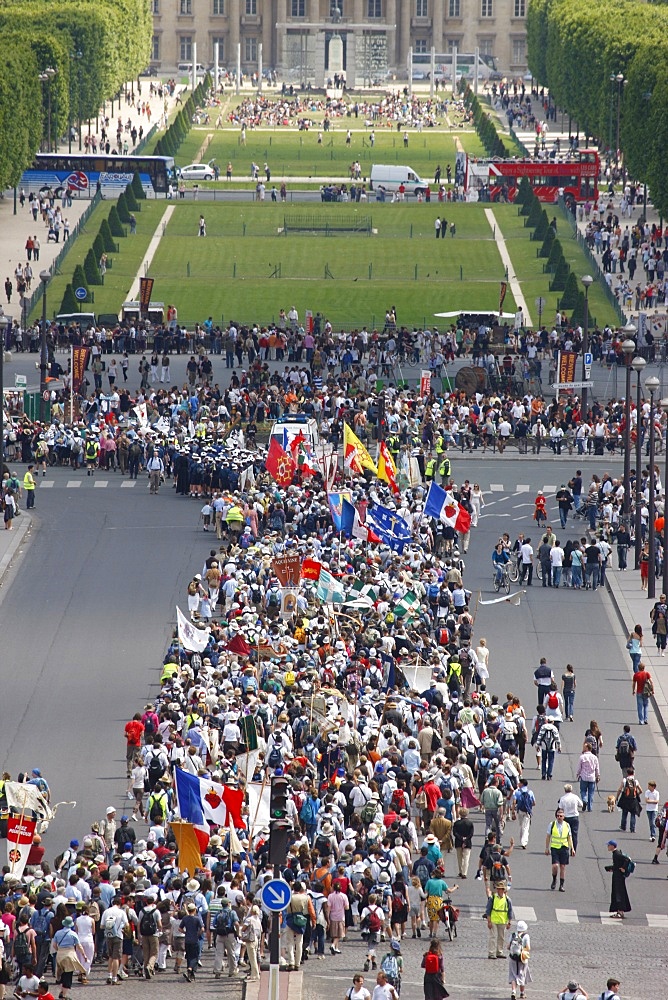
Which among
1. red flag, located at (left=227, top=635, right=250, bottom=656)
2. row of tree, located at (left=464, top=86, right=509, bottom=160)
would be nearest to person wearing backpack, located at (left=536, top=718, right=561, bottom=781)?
red flag, located at (left=227, top=635, right=250, bottom=656)

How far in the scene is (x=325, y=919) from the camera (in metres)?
32.4

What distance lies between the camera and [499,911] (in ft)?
105

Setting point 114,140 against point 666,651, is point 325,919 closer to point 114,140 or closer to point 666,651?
point 666,651

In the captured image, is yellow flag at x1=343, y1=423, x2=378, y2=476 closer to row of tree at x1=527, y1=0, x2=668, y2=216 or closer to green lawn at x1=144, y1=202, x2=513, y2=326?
green lawn at x1=144, y1=202, x2=513, y2=326

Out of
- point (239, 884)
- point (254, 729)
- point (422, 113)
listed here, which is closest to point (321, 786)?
point (254, 729)

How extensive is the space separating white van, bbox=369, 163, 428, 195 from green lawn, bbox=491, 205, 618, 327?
573 cm

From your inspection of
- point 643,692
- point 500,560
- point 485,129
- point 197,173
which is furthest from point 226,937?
point 485,129

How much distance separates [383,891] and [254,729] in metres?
5.58

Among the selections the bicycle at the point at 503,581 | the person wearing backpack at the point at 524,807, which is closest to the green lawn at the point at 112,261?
the bicycle at the point at 503,581

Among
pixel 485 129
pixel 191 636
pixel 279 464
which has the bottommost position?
pixel 191 636

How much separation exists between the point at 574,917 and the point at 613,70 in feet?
306

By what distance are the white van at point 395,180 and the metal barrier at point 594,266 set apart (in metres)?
8.58

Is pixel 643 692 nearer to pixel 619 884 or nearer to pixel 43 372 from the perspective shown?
pixel 619 884

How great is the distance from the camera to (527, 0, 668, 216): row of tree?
4035 inches
